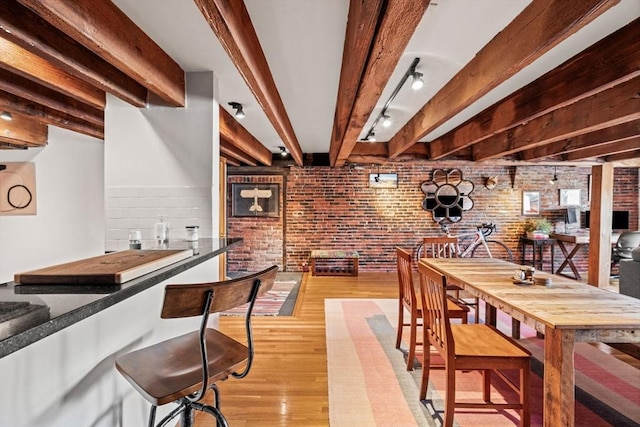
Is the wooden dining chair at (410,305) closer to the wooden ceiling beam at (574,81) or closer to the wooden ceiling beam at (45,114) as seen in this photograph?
the wooden ceiling beam at (574,81)

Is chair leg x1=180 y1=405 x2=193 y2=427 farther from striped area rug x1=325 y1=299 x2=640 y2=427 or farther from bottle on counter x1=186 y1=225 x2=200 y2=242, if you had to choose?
bottle on counter x1=186 y1=225 x2=200 y2=242

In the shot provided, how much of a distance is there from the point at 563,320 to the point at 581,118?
2.54 m

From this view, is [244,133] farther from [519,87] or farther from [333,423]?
[333,423]

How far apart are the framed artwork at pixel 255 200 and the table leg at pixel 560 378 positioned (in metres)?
5.20

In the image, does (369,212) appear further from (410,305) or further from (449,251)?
(410,305)

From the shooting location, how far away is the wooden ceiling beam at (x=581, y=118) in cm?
262

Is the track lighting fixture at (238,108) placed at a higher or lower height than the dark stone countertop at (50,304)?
higher

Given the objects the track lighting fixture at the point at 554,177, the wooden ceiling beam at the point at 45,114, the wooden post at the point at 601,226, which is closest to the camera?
the wooden ceiling beam at the point at 45,114

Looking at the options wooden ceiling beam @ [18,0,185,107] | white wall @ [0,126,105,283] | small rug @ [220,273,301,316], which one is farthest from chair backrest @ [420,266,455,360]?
white wall @ [0,126,105,283]

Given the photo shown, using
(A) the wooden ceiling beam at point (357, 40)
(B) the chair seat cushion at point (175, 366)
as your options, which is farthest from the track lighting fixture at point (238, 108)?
(B) the chair seat cushion at point (175, 366)

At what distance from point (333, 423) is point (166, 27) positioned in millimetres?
2451

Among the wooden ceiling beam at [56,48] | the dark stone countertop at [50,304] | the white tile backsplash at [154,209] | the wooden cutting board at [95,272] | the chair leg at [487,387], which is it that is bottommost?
the chair leg at [487,387]

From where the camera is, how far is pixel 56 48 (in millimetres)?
1597

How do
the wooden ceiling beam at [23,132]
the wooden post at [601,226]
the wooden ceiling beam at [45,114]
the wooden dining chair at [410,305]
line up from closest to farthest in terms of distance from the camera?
the wooden dining chair at [410,305], the wooden ceiling beam at [45,114], the wooden ceiling beam at [23,132], the wooden post at [601,226]
